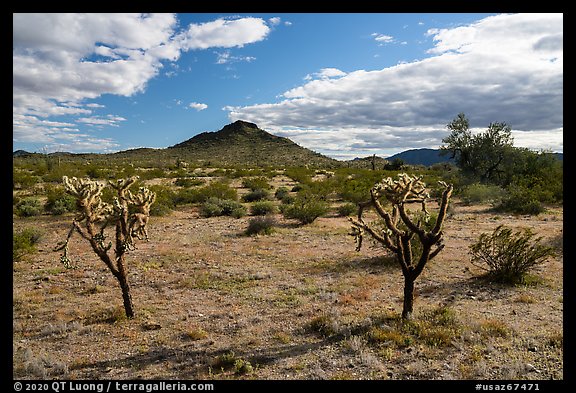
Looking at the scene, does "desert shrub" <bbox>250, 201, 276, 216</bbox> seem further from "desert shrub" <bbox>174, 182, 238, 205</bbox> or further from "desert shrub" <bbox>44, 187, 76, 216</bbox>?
"desert shrub" <bbox>44, 187, 76, 216</bbox>

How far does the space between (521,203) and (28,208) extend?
2744 cm

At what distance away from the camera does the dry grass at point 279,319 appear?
5.84 meters

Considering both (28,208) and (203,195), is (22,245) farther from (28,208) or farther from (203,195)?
(203,195)

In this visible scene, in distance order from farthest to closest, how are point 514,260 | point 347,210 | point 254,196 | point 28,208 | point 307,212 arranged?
point 254,196, point 347,210, point 28,208, point 307,212, point 514,260

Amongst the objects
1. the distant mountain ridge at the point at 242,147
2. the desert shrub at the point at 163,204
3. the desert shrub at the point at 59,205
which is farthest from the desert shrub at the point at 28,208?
the distant mountain ridge at the point at 242,147

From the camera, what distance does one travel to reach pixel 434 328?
6875 mm

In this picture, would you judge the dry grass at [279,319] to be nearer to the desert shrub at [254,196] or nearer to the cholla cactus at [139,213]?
the cholla cactus at [139,213]

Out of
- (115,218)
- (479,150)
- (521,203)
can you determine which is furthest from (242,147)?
(115,218)

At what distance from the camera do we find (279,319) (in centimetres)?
780

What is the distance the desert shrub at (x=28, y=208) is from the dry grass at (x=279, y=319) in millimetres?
7756

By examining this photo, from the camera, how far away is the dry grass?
19.1 feet
